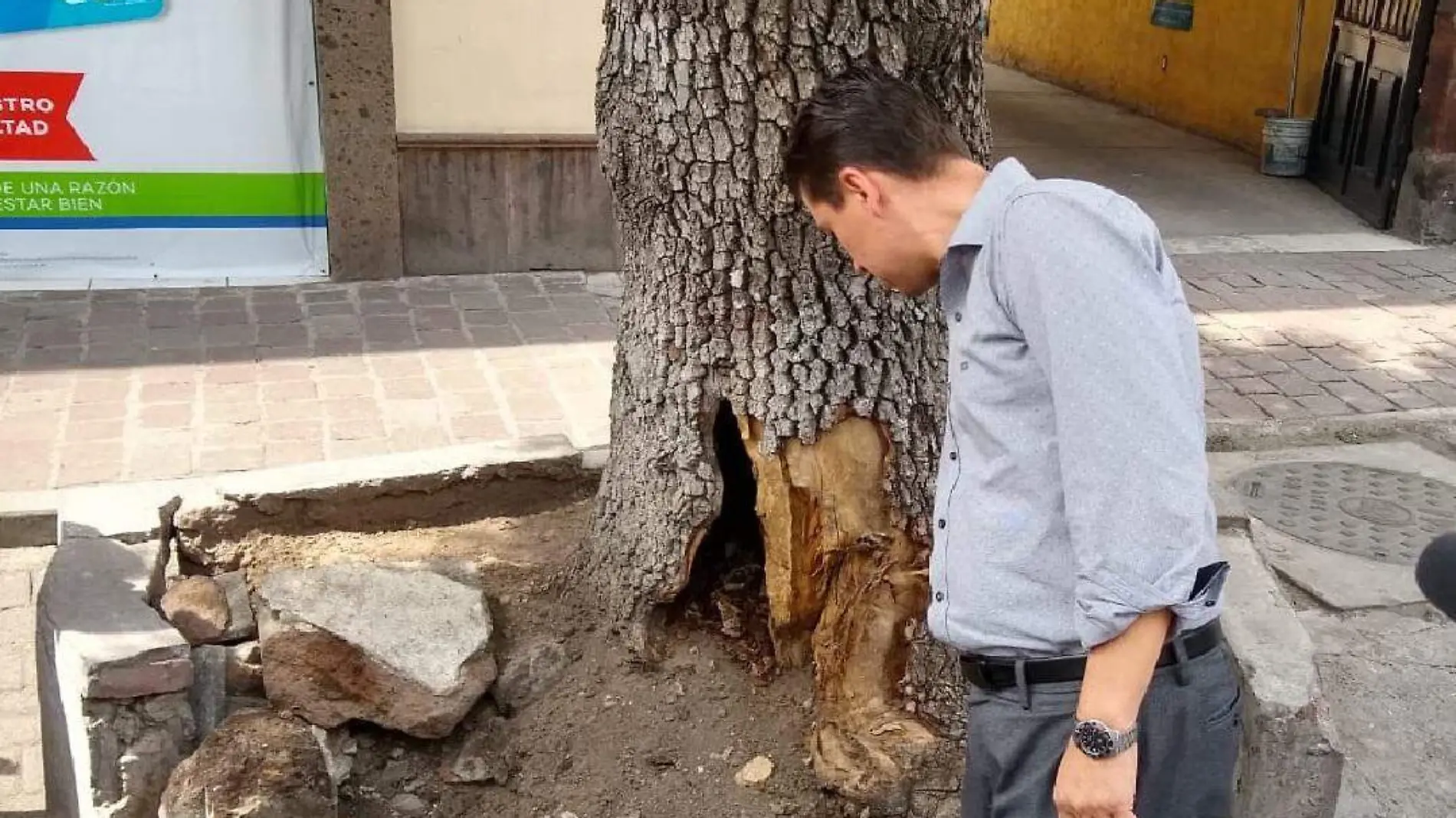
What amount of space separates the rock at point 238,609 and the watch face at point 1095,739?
7.34 ft

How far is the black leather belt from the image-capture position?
1969mm

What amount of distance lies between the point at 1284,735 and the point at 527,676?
167 cm

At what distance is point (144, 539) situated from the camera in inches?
140

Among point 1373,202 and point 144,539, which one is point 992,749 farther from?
point 1373,202

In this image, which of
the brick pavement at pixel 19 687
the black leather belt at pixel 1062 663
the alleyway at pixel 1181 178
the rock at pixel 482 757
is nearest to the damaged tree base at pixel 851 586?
the rock at pixel 482 757

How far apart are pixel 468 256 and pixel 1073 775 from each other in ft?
20.8

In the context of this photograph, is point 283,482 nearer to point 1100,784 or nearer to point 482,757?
point 482,757

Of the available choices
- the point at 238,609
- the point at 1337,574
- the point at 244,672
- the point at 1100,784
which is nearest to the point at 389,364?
the point at 238,609

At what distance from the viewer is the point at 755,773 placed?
3109 mm

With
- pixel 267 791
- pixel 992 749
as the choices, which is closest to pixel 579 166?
pixel 267 791

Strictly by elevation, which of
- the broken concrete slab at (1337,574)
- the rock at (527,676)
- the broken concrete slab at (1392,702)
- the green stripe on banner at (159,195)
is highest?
the green stripe on banner at (159,195)

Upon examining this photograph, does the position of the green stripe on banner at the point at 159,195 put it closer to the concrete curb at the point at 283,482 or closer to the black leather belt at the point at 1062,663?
the concrete curb at the point at 283,482

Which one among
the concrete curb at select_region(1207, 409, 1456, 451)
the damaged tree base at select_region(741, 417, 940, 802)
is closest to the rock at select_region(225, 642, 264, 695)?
the damaged tree base at select_region(741, 417, 940, 802)

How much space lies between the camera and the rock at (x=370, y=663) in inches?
124
